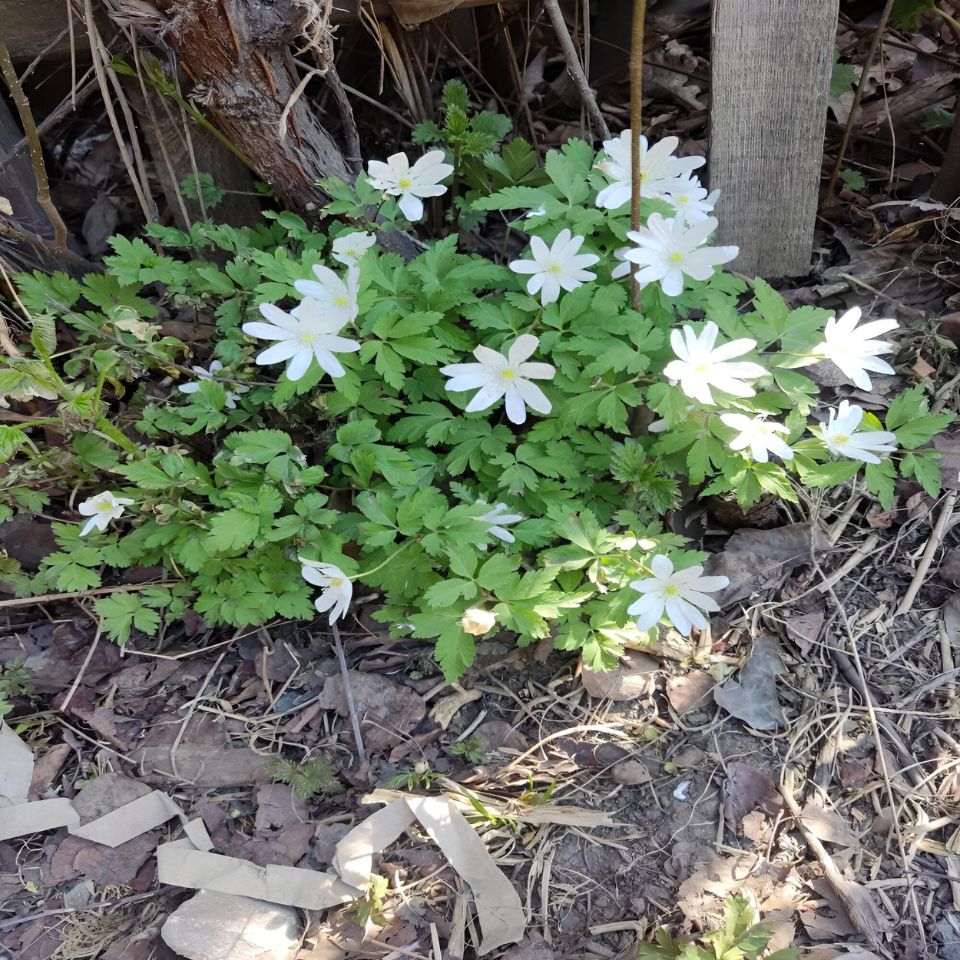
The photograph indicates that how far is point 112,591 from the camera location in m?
2.38

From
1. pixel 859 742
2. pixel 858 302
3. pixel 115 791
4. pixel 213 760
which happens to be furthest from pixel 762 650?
pixel 115 791

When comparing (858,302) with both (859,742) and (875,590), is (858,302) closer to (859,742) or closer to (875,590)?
(875,590)

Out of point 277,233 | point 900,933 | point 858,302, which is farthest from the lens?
point 858,302

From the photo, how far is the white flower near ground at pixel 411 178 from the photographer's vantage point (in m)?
2.22

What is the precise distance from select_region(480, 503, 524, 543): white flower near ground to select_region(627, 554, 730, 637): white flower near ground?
15.1 inches

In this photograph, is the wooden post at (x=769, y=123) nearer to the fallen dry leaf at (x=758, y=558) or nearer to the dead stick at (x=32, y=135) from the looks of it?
the fallen dry leaf at (x=758, y=558)

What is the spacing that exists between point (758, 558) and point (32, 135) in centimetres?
251

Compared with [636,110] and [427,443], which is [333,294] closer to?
[427,443]

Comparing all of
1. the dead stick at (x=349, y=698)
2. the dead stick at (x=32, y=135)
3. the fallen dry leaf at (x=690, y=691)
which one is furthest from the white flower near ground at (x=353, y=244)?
the fallen dry leaf at (x=690, y=691)

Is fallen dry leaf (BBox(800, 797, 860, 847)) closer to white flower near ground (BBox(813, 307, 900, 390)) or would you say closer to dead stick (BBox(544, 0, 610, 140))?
white flower near ground (BBox(813, 307, 900, 390))

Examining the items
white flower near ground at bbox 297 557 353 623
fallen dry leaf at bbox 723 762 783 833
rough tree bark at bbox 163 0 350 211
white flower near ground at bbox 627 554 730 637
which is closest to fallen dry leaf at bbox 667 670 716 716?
fallen dry leaf at bbox 723 762 783 833

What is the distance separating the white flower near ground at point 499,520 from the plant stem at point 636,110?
668 millimetres

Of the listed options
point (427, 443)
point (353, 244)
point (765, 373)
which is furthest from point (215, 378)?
point (765, 373)

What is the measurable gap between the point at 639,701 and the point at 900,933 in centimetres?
80
